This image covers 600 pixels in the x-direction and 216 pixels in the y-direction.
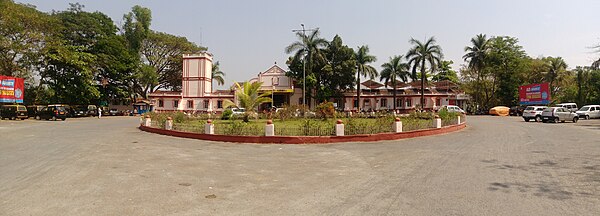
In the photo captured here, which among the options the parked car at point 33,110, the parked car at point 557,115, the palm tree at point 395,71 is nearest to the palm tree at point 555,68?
the palm tree at point 395,71

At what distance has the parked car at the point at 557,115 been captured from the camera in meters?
26.2

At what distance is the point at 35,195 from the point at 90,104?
158 feet

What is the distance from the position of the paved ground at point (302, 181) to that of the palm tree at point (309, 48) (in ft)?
107

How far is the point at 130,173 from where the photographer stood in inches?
298

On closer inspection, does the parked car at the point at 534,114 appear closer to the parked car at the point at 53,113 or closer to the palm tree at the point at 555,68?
the palm tree at the point at 555,68

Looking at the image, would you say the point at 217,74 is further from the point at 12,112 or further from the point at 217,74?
the point at 12,112

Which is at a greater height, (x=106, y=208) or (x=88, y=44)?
(x=88, y=44)

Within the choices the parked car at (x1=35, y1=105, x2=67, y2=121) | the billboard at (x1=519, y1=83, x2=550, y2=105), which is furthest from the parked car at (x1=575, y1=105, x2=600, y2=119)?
the parked car at (x1=35, y1=105, x2=67, y2=121)

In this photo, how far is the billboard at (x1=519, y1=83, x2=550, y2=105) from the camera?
1640 inches

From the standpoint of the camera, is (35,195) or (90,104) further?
(90,104)

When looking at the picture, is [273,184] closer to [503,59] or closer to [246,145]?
[246,145]

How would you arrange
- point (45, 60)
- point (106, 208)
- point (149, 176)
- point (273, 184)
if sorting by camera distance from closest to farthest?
1. point (106, 208)
2. point (273, 184)
3. point (149, 176)
4. point (45, 60)

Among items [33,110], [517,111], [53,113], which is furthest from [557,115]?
[33,110]

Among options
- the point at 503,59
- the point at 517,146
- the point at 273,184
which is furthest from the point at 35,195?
the point at 503,59
